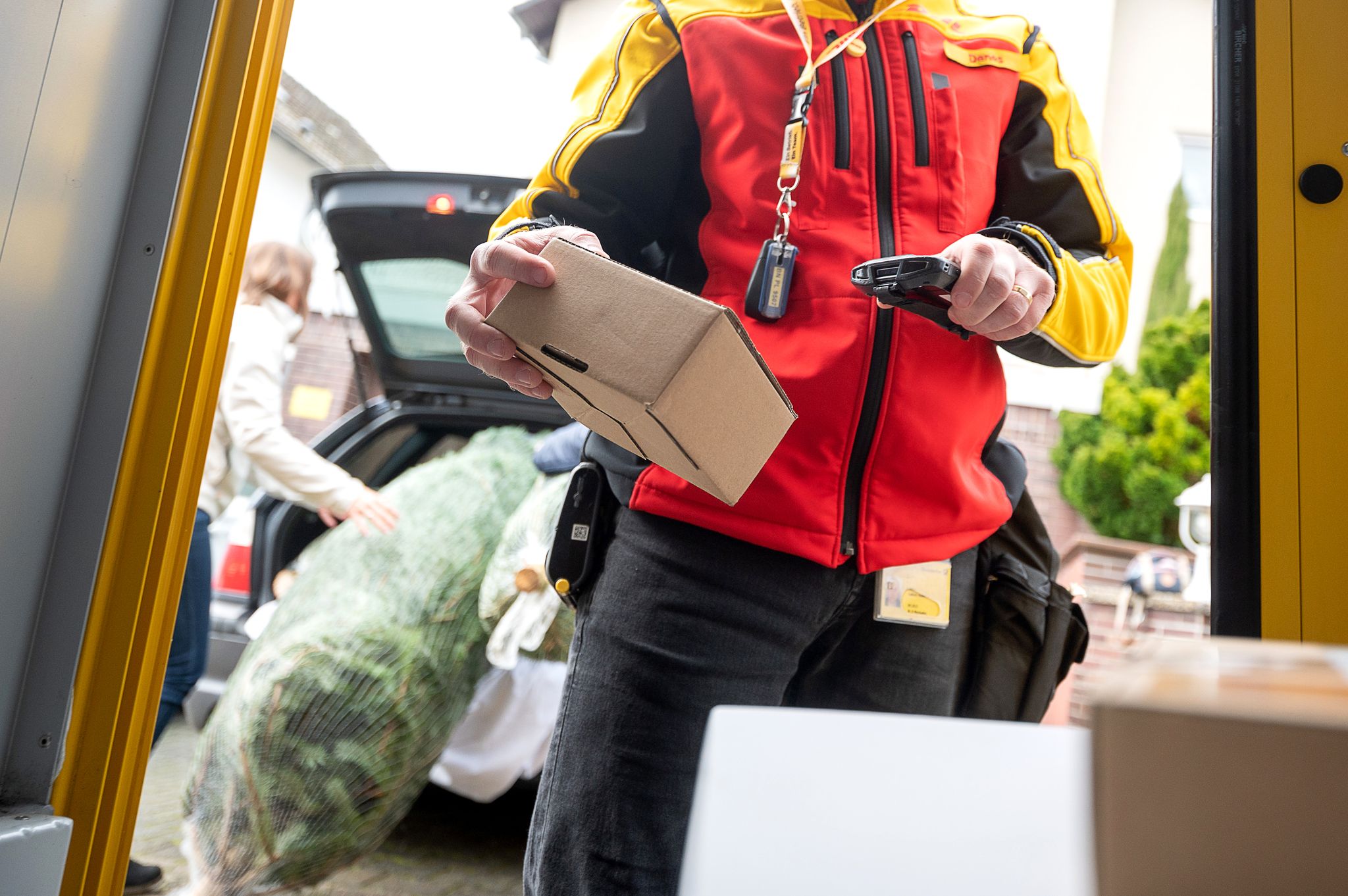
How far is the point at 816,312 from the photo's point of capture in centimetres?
94

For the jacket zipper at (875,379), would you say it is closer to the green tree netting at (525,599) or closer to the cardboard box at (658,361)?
the cardboard box at (658,361)

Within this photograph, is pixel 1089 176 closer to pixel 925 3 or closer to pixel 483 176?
pixel 925 3

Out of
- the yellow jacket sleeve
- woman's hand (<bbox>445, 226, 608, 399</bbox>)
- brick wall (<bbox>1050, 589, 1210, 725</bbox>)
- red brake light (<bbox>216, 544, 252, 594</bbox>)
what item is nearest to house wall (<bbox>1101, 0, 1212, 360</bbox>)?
brick wall (<bbox>1050, 589, 1210, 725</bbox>)

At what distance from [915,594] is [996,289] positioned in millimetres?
331

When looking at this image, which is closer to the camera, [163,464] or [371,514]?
[163,464]


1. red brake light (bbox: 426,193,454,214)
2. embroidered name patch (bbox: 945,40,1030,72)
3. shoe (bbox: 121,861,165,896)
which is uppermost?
red brake light (bbox: 426,193,454,214)

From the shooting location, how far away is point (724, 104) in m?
0.99

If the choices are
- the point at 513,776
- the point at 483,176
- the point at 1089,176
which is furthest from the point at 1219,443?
the point at 483,176

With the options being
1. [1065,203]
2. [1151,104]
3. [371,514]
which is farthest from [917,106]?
[1151,104]

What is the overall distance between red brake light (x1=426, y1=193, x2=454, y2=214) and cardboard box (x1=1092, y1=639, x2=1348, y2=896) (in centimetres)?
220

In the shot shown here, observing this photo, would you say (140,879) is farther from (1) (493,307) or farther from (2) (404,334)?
(1) (493,307)

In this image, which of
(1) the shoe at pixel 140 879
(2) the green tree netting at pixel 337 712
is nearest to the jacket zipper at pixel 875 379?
(2) the green tree netting at pixel 337 712

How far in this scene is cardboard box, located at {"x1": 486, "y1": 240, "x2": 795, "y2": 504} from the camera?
68 cm

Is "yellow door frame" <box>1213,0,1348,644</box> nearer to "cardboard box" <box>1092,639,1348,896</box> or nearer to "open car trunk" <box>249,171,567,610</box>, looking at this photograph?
"cardboard box" <box>1092,639,1348,896</box>
